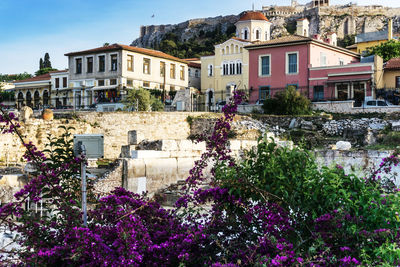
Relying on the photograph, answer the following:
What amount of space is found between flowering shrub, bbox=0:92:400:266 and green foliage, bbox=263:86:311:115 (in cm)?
2336

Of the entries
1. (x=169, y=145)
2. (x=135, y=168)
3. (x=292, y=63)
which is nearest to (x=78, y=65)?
(x=292, y=63)

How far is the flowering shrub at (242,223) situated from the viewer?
377 cm

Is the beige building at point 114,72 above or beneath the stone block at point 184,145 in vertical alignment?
above

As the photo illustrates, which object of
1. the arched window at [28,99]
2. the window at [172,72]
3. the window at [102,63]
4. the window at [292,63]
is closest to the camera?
the window at [292,63]

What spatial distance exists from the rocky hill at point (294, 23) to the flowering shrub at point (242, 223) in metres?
85.1

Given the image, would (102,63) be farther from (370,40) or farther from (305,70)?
(370,40)

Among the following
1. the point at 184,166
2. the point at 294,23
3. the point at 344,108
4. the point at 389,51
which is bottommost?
the point at 184,166

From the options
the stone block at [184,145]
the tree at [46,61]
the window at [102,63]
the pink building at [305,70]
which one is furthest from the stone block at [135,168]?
the tree at [46,61]

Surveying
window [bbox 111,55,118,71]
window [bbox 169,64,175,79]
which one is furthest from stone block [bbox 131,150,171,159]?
window [bbox 169,64,175,79]

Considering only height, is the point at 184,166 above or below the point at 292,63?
below

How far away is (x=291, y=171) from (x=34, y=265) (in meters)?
2.39

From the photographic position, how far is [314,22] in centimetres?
10812

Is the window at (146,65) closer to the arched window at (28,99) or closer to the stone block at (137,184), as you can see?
the arched window at (28,99)

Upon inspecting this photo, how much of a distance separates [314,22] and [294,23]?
14.7 ft
